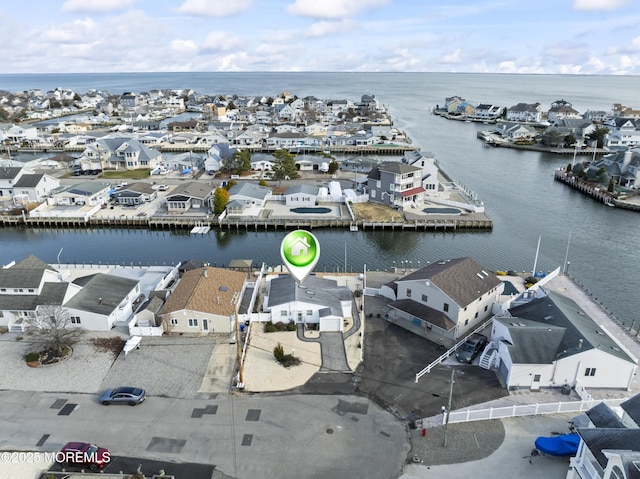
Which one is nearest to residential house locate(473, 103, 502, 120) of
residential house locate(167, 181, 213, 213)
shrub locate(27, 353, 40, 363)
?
residential house locate(167, 181, 213, 213)

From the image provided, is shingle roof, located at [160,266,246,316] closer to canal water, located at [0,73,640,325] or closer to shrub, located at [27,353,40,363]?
shrub, located at [27,353,40,363]

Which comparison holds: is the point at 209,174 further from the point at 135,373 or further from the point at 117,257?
the point at 135,373

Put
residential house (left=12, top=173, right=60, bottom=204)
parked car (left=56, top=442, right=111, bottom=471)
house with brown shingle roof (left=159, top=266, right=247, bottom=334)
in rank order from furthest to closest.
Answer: residential house (left=12, top=173, right=60, bottom=204)
house with brown shingle roof (left=159, top=266, right=247, bottom=334)
parked car (left=56, top=442, right=111, bottom=471)

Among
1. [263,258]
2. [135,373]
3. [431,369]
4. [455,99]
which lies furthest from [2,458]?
[455,99]

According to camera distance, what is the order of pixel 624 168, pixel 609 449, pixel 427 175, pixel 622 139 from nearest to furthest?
pixel 609 449
pixel 427 175
pixel 624 168
pixel 622 139

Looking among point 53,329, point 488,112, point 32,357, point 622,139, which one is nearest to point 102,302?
point 53,329

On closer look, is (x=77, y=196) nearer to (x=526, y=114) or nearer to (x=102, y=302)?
(x=102, y=302)

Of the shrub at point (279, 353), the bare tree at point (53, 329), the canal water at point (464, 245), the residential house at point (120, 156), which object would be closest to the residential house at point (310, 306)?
the shrub at point (279, 353)
